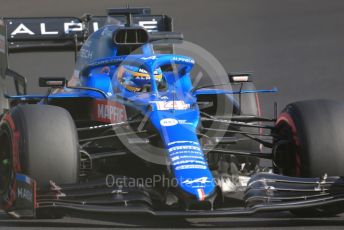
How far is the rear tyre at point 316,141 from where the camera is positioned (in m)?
7.28

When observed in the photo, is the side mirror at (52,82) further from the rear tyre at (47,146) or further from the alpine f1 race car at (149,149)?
the rear tyre at (47,146)

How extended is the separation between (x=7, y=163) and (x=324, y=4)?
15597 millimetres

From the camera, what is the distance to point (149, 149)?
7.44 m

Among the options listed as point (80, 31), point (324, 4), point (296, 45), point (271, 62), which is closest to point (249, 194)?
point (80, 31)

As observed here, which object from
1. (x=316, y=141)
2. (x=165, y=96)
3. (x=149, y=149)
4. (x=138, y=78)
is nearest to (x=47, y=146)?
(x=149, y=149)

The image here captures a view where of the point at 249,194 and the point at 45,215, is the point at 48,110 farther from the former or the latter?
the point at 249,194

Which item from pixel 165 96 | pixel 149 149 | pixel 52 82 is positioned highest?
pixel 52 82

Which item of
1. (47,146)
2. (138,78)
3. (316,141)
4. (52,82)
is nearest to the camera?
(47,146)

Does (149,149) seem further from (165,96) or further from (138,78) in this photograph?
(138,78)

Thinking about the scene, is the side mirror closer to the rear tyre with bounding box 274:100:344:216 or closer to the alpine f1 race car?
the alpine f1 race car

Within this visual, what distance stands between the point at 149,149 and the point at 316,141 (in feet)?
4.60

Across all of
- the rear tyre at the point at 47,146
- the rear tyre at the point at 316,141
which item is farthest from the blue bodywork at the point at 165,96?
the rear tyre at the point at 316,141

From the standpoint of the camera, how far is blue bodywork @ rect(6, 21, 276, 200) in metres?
6.79

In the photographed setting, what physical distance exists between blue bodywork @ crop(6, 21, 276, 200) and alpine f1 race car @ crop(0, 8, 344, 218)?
0.04ft
